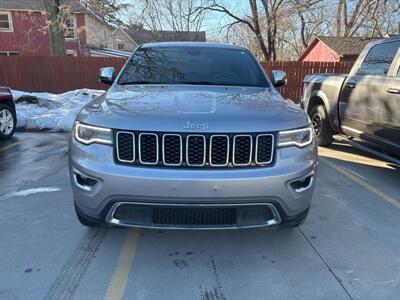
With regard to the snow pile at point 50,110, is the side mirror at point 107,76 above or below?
above

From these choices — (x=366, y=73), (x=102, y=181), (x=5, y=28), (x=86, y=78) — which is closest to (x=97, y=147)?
(x=102, y=181)

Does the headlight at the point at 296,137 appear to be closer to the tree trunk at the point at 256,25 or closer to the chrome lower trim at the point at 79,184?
the chrome lower trim at the point at 79,184

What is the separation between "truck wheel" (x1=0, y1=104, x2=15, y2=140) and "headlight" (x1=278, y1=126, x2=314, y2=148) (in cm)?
631

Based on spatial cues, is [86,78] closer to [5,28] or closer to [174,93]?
[174,93]

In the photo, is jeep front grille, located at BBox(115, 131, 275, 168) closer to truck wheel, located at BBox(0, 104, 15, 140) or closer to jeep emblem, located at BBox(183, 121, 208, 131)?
jeep emblem, located at BBox(183, 121, 208, 131)

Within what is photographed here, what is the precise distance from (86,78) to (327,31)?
2023 centimetres

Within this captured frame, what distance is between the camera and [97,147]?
2.71 metres

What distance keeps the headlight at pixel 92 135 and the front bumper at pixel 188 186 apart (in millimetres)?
40

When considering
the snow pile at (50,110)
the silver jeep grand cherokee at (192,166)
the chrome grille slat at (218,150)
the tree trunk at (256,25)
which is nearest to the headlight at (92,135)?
the silver jeep grand cherokee at (192,166)

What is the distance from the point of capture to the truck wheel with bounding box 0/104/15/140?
7273 mm

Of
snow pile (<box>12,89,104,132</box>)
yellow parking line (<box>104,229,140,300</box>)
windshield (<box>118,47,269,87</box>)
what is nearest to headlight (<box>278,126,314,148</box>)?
windshield (<box>118,47,269,87</box>)

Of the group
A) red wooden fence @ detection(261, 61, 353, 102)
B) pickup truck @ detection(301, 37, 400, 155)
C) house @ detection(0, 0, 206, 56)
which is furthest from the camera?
house @ detection(0, 0, 206, 56)

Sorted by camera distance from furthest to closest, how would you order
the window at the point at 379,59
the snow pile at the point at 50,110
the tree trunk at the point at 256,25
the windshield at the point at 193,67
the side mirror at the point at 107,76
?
the tree trunk at the point at 256,25 → the snow pile at the point at 50,110 → the window at the point at 379,59 → the side mirror at the point at 107,76 → the windshield at the point at 193,67

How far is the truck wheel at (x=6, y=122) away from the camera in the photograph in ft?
23.9
